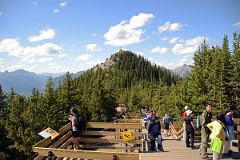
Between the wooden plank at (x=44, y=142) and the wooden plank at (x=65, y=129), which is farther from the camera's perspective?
the wooden plank at (x=65, y=129)

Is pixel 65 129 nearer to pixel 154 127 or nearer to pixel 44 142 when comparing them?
pixel 44 142

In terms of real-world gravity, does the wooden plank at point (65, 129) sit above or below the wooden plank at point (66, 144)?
above

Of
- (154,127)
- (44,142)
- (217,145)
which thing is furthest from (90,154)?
(154,127)

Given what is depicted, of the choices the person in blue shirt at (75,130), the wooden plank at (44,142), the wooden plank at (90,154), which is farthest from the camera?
the person in blue shirt at (75,130)

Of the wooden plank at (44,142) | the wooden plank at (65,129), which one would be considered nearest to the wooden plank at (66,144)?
the wooden plank at (65,129)

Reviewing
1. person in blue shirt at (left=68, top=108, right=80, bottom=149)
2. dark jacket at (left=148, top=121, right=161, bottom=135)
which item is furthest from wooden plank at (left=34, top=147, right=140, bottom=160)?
dark jacket at (left=148, top=121, right=161, bottom=135)

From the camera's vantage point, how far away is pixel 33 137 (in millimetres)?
40500

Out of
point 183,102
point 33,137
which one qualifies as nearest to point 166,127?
point 183,102

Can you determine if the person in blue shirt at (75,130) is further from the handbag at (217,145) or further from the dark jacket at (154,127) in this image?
the handbag at (217,145)

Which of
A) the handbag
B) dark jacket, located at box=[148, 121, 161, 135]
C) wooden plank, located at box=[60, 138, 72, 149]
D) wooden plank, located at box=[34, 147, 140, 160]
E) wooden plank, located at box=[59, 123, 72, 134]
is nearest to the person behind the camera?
wooden plank, located at box=[34, 147, 140, 160]

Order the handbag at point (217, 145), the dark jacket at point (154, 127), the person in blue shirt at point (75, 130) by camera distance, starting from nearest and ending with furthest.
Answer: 1. the handbag at point (217, 145)
2. the person in blue shirt at point (75, 130)
3. the dark jacket at point (154, 127)

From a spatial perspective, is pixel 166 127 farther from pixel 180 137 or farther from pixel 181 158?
pixel 181 158

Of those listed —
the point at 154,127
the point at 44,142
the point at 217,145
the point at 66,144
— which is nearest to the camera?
the point at 44,142

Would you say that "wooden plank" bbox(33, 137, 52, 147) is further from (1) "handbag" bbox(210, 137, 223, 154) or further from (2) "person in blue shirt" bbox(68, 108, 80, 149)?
(1) "handbag" bbox(210, 137, 223, 154)
